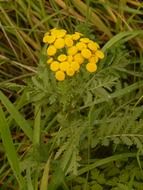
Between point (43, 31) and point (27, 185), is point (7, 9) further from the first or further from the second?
point (27, 185)

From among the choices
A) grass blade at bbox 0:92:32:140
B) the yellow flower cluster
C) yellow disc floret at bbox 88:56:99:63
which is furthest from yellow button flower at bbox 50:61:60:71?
grass blade at bbox 0:92:32:140

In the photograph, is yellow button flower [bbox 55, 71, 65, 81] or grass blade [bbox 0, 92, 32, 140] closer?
yellow button flower [bbox 55, 71, 65, 81]

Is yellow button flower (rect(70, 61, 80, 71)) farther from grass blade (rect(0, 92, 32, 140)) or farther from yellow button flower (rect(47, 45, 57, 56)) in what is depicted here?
grass blade (rect(0, 92, 32, 140))

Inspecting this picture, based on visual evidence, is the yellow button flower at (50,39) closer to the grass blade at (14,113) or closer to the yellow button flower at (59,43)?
the yellow button flower at (59,43)

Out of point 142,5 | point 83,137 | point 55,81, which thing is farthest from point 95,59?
point 142,5

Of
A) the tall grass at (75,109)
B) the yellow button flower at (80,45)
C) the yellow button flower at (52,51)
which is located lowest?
the tall grass at (75,109)

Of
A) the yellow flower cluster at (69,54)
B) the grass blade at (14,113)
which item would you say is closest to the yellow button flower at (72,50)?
the yellow flower cluster at (69,54)

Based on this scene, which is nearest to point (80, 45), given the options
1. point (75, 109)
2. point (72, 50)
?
point (72, 50)

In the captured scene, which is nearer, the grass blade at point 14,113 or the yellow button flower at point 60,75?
the yellow button flower at point 60,75

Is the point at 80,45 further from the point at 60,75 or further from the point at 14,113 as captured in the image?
the point at 14,113
